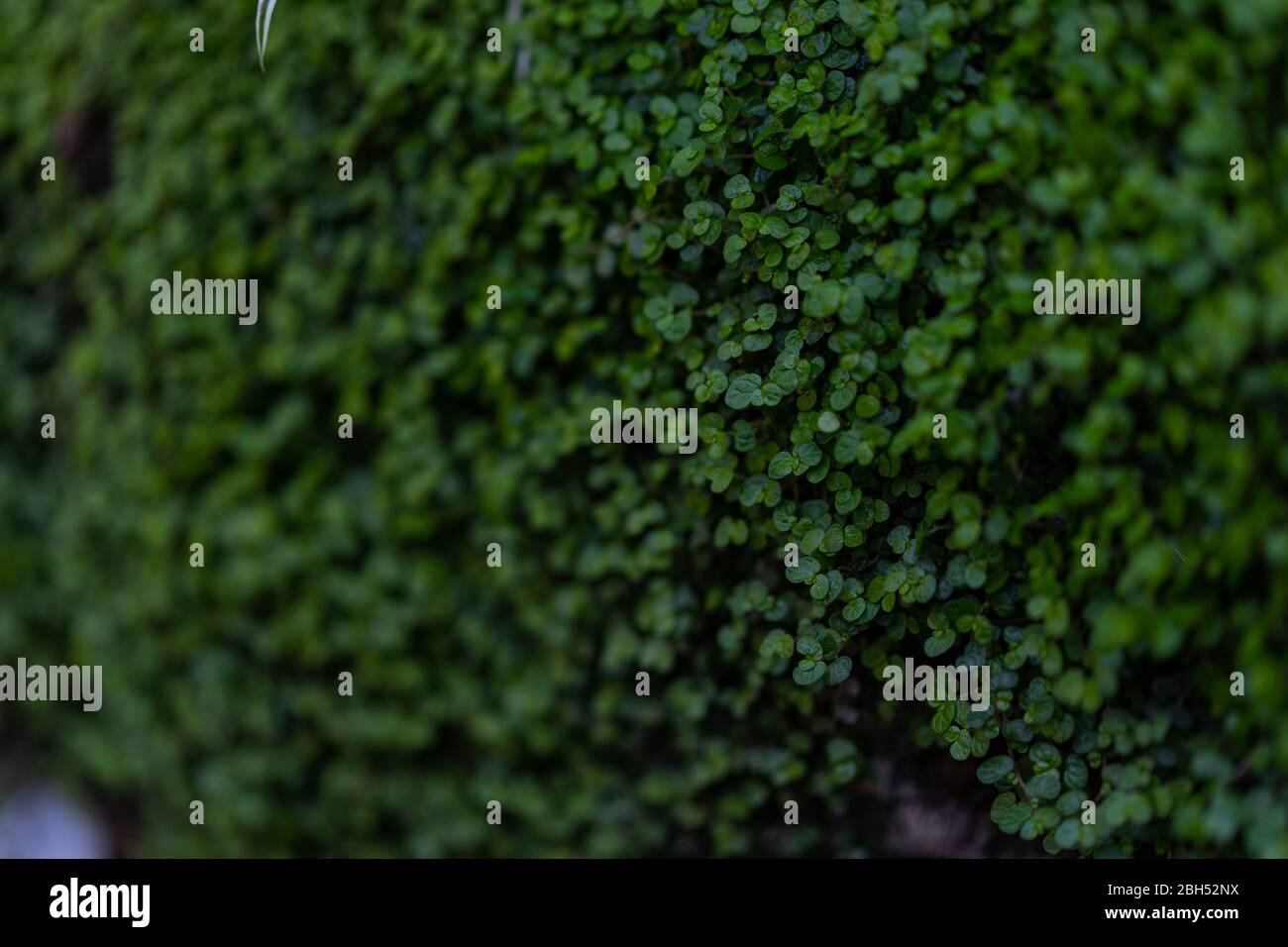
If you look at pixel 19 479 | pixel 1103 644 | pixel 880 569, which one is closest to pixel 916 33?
pixel 880 569

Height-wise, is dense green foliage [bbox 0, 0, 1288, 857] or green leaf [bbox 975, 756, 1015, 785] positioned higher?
dense green foliage [bbox 0, 0, 1288, 857]

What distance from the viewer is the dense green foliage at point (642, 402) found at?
1.70 meters

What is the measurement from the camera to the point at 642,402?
88.7 inches

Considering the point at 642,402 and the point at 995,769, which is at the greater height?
the point at 642,402

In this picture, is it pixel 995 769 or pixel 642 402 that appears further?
pixel 642 402

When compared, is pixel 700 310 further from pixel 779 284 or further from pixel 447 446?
pixel 447 446

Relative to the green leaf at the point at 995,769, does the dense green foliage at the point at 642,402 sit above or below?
above

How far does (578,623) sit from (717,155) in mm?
1094

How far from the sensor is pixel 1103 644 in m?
1.69

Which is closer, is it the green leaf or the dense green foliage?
the dense green foliage

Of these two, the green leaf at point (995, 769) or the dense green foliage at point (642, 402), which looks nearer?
the dense green foliage at point (642, 402)

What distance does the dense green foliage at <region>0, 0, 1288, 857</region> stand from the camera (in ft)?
5.57
